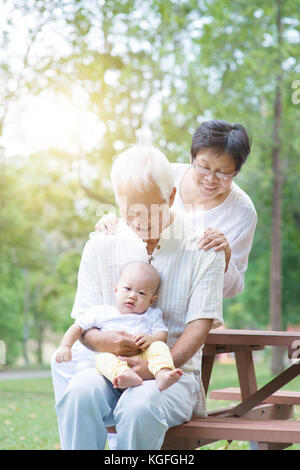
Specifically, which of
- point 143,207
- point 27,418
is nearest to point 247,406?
point 143,207

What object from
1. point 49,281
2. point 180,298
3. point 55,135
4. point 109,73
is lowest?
point 49,281

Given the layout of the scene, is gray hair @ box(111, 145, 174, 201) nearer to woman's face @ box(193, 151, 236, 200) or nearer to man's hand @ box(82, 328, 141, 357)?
man's hand @ box(82, 328, 141, 357)

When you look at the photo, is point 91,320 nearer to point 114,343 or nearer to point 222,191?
point 114,343

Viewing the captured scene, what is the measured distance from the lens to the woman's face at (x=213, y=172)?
3.60m

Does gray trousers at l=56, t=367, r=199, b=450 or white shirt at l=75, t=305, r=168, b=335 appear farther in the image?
white shirt at l=75, t=305, r=168, b=335

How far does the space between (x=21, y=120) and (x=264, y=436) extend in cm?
1146

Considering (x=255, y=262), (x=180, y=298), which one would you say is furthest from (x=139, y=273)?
(x=255, y=262)

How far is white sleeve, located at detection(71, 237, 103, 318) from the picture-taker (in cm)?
291

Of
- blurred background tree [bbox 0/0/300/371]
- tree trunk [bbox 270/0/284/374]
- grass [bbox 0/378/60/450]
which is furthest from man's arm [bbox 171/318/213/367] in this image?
tree trunk [bbox 270/0/284/374]

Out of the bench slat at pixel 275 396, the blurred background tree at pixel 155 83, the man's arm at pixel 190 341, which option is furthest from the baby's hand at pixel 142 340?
the blurred background tree at pixel 155 83

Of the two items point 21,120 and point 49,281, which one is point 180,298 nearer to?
point 21,120

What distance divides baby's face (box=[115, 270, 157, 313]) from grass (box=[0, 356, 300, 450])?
9.86ft

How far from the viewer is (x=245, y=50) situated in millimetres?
12305

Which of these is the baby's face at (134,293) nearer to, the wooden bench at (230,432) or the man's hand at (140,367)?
the man's hand at (140,367)
